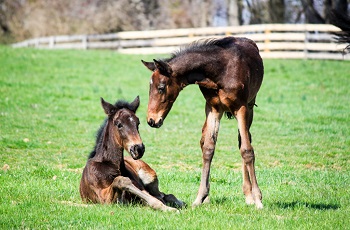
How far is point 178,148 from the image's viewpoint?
50.4 feet

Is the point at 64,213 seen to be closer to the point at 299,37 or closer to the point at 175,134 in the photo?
the point at 175,134

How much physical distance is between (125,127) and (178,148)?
6949mm

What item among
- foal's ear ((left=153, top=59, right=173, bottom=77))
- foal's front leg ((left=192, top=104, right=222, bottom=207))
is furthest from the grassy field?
foal's ear ((left=153, top=59, right=173, bottom=77))

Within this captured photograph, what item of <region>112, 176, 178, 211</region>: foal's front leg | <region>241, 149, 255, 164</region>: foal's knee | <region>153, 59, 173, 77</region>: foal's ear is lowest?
<region>112, 176, 178, 211</region>: foal's front leg

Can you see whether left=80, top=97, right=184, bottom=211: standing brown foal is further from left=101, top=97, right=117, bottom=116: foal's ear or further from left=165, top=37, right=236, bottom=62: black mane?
left=165, top=37, right=236, bottom=62: black mane

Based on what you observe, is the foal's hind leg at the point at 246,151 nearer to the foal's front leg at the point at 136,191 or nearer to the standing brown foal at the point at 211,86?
the standing brown foal at the point at 211,86

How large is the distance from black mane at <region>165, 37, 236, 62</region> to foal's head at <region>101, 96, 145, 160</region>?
100 cm

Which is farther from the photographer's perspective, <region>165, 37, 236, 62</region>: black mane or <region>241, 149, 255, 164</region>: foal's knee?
<region>165, 37, 236, 62</region>: black mane

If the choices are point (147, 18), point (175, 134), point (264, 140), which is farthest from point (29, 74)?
point (147, 18)

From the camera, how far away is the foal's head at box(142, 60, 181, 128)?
29.0 feet

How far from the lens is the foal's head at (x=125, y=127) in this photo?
828 centimetres

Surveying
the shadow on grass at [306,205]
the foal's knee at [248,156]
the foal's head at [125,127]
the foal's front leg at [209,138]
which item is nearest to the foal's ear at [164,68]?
the foal's head at [125,127]

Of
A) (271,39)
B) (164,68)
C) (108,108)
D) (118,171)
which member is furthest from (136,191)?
(271,39)

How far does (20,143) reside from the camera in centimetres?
1482
